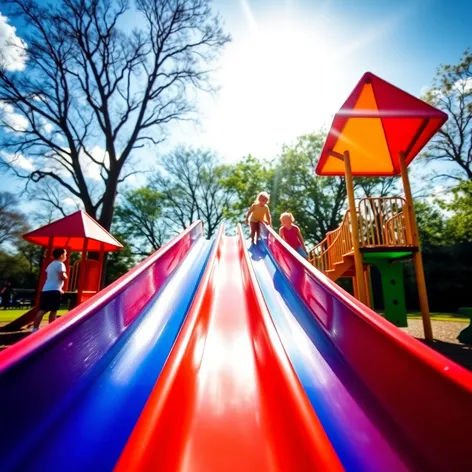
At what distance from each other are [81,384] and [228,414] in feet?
3.02

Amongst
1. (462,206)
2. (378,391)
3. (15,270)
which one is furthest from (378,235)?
(15,270)

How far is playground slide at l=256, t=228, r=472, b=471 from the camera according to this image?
125cm

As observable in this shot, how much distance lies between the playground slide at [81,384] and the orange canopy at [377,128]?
21.6 feet

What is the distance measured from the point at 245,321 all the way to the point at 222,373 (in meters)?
0.99

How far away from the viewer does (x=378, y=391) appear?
173 cm

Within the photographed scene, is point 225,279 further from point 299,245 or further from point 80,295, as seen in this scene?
point 80,295

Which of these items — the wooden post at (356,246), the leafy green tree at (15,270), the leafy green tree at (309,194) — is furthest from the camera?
the leafy green tree at (15,270)

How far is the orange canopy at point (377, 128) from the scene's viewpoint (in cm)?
650

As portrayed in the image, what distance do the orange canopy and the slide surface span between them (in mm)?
5830

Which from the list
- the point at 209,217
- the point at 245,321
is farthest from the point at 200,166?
the point at 245,321

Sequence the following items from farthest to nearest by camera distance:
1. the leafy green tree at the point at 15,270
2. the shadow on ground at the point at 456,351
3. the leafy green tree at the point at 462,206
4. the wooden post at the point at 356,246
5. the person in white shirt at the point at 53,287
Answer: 1. the leafy green tree at the point at 15,270
2. the leafy green tree at the point at 462,206
3. the wooden post at the point at 356,246
4. the person in white shirt at the point at 53,287
5. the shadow on ground at the point at 456,351

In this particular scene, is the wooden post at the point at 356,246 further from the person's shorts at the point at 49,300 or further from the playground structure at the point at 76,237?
the playground structure at the point at 76,237

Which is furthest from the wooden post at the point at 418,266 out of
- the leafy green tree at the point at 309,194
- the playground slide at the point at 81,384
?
the leafy green tree at the point at 309,194

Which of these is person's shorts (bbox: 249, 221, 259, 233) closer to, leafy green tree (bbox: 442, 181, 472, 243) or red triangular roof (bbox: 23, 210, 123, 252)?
red triangular roof (bbox: 23, 210, 123, 252)
